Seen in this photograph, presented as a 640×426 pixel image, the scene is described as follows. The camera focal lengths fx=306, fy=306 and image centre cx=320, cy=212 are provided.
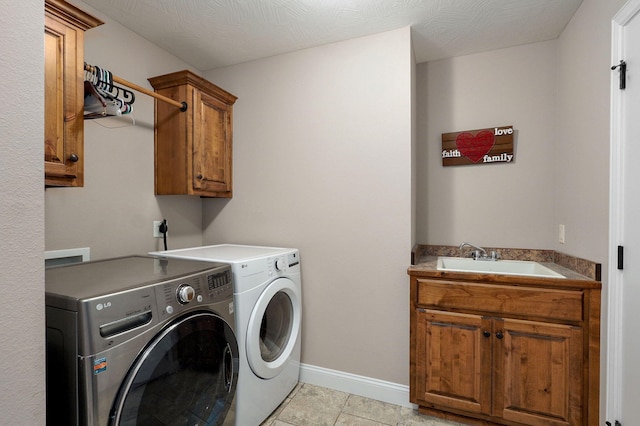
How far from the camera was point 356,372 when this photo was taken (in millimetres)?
2098

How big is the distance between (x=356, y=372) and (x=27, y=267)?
1.94 metres

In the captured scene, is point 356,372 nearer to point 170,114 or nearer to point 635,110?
point 635,110

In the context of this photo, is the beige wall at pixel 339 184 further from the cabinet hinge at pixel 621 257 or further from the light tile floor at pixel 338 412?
the cabinet hinge at pixel 621 257

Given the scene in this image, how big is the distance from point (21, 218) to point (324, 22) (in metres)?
1.85

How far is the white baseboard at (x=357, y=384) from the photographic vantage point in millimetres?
1977

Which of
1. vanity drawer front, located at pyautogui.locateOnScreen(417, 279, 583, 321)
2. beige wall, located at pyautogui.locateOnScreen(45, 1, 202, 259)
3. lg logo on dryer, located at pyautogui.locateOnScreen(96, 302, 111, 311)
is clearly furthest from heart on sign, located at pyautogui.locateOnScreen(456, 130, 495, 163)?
lg logo on dryer, located at pyautogui.locateOnScreen(96, 302, 111, 311)

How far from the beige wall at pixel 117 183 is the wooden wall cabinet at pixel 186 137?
8 cm

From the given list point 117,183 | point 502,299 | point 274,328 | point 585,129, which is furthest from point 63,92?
point 585,129

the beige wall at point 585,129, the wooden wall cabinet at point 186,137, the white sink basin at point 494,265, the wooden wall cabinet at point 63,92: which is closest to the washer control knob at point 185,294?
the wooden wall cabinet at point 63,92

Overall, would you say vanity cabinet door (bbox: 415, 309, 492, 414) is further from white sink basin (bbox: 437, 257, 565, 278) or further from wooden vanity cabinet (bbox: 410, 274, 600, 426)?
white sink basin (bbox: 437, 257, 565, 278)

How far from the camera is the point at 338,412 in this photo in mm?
1883

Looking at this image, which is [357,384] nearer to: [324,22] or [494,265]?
[494,265]

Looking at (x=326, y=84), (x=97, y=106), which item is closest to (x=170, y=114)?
(x=97, y=106)

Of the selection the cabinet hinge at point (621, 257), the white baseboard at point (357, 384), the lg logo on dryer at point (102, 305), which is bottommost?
the white baseboard at point (357, 384)
